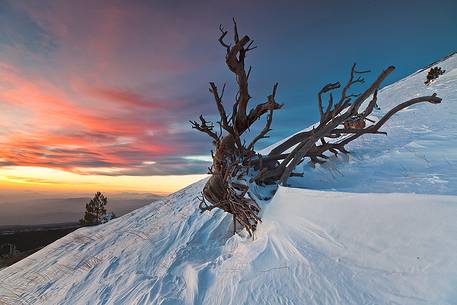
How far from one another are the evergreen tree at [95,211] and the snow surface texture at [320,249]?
20.7 meters

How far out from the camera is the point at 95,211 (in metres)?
28.8

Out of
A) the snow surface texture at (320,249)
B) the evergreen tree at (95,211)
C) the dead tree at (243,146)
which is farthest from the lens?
the evergreen tree at (95,211)

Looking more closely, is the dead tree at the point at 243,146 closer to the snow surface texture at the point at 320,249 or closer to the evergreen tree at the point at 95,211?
the snow surface texture at the point at 320,249

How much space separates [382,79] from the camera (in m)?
5.31

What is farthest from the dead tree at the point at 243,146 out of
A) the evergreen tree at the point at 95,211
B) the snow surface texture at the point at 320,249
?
the evergreen tree at the point at 95,211

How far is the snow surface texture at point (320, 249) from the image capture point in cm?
299

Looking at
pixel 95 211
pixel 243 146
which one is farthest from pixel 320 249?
pixel 95 211

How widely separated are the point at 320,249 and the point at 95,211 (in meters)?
29.0

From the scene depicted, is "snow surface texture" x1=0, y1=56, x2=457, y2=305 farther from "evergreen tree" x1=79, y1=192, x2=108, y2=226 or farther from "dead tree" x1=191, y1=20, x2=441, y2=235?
"evergreen tree" x1=79, y1=192, x2=108, y2=226

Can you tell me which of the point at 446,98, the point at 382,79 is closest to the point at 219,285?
the point at 382,79

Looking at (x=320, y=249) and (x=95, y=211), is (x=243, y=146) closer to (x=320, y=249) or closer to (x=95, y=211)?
(x=320, y=249)

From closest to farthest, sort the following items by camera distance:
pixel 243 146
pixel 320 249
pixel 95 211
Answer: pixel 320 249 < pixel 243 146 < pixel 95 211

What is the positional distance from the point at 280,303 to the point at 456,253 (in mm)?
1802

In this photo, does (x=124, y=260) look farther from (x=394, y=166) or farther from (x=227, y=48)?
(x=394, y=166)
